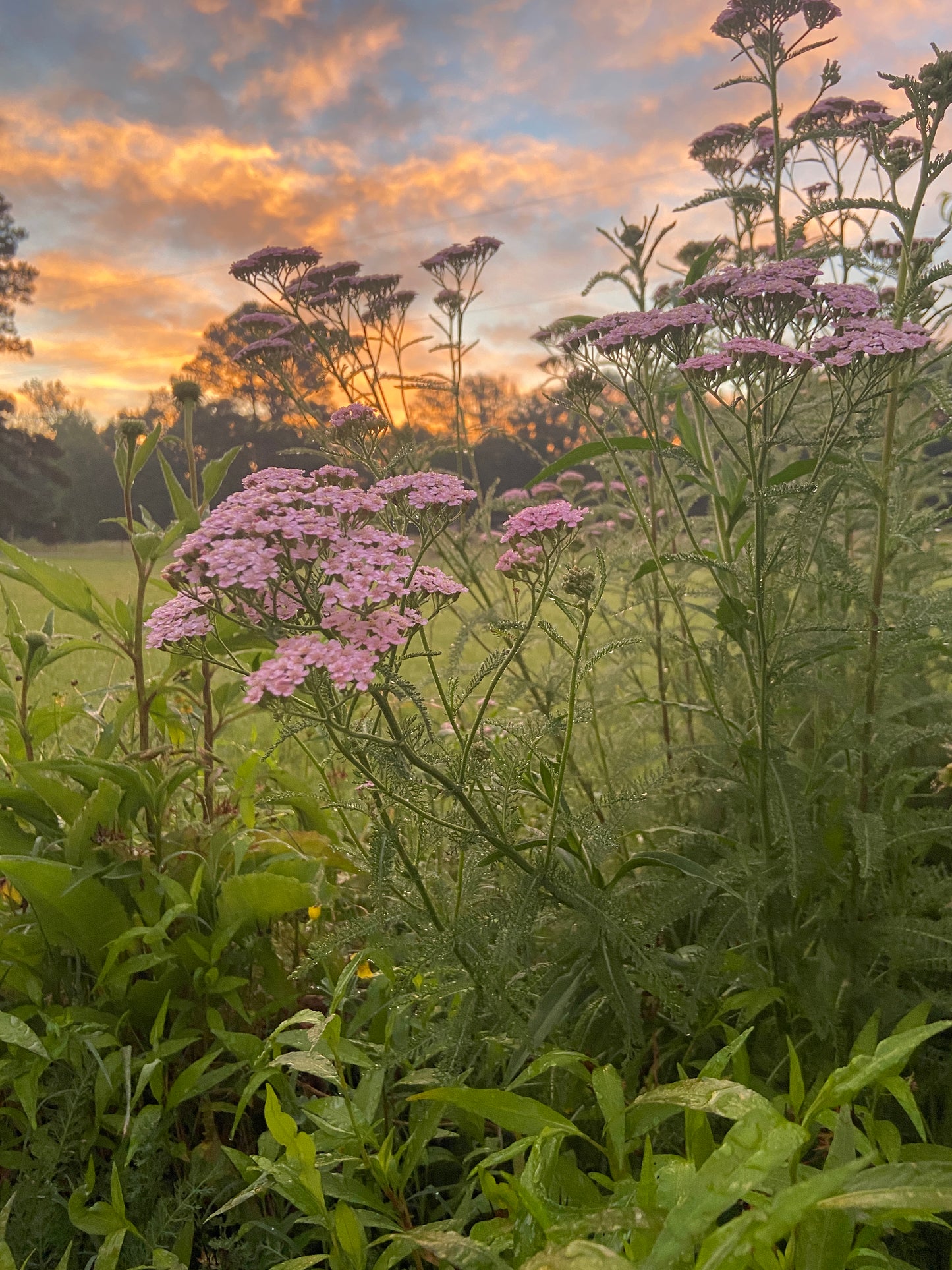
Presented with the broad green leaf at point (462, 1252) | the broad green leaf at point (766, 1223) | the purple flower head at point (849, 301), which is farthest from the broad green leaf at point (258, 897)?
the purple flower head at point (849, 301)

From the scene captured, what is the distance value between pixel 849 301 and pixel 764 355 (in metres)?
0.27

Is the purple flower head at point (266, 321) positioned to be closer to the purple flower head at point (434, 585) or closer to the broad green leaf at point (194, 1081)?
the purple flower head at point (434, 585)

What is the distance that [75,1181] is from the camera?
1586 millimetres

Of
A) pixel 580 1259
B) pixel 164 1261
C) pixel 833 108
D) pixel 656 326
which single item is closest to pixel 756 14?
pixel 833 108

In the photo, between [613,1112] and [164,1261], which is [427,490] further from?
[164,1261]

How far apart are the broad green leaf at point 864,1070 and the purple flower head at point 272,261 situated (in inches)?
100

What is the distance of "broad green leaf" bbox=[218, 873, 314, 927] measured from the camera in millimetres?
1717

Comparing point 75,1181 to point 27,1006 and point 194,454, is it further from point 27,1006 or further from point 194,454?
point 194,454

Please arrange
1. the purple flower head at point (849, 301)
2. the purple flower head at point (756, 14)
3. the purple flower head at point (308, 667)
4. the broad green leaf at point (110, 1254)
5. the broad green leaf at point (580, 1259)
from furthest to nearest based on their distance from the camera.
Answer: the purple flower head at point (756, 14) < the purple flower head at point (849, 301) < the broad green leaf at point (110, 1254) < the purple flower head at point (308, 667) < the broad green leaf at point (580, 1259)

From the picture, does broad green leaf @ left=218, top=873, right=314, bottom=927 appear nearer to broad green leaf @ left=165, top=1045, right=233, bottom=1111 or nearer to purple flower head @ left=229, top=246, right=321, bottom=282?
broad green leaf @ left=165, top=1045, right=233, bottom=1111

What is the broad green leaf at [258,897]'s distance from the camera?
172 cm

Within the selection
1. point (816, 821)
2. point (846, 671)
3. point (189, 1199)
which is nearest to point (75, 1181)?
point (189, 1199)

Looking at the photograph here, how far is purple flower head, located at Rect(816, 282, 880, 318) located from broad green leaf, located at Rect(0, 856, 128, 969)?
6.18ft

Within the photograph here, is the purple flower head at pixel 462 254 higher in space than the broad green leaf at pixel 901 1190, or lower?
higher
